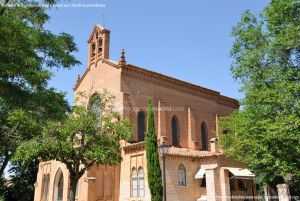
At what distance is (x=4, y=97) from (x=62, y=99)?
3.01 metres

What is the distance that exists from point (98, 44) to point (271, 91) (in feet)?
64.2

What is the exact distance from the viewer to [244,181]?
26.3m

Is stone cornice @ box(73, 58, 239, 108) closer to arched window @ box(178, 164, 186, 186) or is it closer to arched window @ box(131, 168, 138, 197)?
arched window @ box(131, 168, 138, 197)

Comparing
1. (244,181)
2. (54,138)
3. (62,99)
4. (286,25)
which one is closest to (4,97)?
(62,99)

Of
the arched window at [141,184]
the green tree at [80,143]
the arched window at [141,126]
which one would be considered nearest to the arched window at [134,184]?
the arched window at [141,184]

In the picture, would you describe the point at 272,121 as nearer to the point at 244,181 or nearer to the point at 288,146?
the point at 288,146

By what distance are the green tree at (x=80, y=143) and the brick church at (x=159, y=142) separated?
431cm

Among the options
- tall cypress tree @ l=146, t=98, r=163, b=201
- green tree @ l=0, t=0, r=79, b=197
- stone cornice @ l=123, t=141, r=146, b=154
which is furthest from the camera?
stone cornice @ l=123, t=141, r=146, b=154

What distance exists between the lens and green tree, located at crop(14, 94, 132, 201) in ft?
60.4

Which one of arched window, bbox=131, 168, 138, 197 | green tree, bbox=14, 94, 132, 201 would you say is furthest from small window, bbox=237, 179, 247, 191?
green tree, bbox=14, 94, 132, 201

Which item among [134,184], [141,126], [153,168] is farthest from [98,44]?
[153,168]

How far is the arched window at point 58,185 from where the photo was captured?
30219 mm

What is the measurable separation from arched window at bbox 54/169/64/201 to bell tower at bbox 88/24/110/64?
36.3 ft

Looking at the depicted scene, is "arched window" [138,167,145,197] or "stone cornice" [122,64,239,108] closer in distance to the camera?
"arched window" [138,167,145,197]
